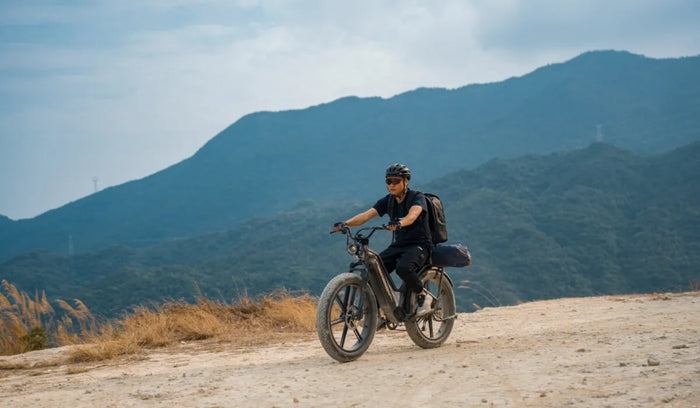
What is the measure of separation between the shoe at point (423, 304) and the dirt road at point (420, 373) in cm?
45

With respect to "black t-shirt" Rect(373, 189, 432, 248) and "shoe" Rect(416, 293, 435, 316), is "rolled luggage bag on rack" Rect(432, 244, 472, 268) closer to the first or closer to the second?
"black t-shirt" Rect(373, 189, 432, 248)

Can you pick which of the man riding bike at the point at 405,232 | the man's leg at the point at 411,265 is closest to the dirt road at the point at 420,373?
the man's leg at the point at 411,265

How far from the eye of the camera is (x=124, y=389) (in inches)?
257

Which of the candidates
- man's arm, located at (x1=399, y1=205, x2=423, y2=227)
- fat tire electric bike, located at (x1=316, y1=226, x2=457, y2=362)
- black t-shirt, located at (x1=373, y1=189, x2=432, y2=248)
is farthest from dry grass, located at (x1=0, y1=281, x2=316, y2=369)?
man's arm, located at (x1=399, y1=205, x2=423, y2=227)

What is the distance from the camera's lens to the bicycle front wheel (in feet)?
23.3

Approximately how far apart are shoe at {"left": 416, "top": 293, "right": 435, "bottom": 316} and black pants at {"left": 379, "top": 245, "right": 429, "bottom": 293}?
0.55 ft

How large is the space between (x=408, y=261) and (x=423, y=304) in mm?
629

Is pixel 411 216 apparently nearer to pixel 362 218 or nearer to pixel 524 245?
pixel 362 218

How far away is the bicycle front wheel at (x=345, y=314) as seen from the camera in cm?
711

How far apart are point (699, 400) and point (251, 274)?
106 metres

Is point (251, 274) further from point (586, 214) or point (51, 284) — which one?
point (586, 214)

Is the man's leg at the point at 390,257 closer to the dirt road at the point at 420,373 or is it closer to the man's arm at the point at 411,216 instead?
the man's arm at the point at 411,216

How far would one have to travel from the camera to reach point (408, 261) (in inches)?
299

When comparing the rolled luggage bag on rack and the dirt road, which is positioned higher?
the rolled luggage bag on rack
